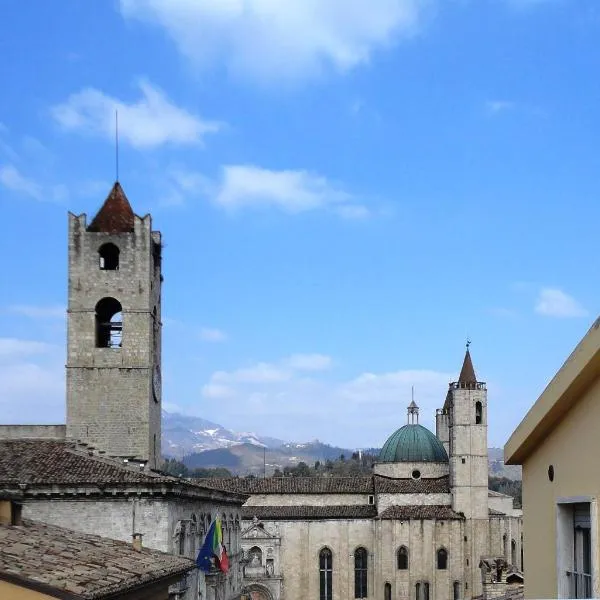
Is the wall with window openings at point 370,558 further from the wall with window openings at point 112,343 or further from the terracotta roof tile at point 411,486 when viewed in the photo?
the wall with window openings at point 112,343

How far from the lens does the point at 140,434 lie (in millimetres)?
38062

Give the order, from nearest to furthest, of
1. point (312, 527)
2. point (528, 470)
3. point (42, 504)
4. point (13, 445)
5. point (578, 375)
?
point (578, 375) → point (528, 470) → point (42, 504) → point (13, 445) → point (312, 527)

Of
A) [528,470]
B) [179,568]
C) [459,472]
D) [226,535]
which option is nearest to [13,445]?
[226,535]

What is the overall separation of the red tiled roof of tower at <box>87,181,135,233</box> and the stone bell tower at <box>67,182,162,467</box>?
56 mm

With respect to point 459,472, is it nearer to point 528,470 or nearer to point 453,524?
point 453,524

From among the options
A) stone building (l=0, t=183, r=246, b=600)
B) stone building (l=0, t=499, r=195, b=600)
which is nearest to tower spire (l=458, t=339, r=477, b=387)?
stone building (l=0, t=183, r=246, b=600)

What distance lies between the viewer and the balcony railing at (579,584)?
7.16 meters

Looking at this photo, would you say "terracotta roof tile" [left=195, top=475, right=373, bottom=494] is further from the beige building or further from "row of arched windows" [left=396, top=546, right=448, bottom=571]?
the beige building

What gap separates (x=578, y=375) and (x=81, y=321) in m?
33.6

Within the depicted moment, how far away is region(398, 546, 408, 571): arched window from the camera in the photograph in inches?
2805

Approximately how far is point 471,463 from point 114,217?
43725mm

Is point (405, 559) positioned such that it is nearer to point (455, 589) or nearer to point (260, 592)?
point (455, 589)

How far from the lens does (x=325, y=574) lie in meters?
72.1

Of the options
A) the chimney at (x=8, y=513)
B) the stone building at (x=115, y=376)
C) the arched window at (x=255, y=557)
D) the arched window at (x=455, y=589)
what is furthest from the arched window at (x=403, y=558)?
the chimney at (x=8, y=513)
